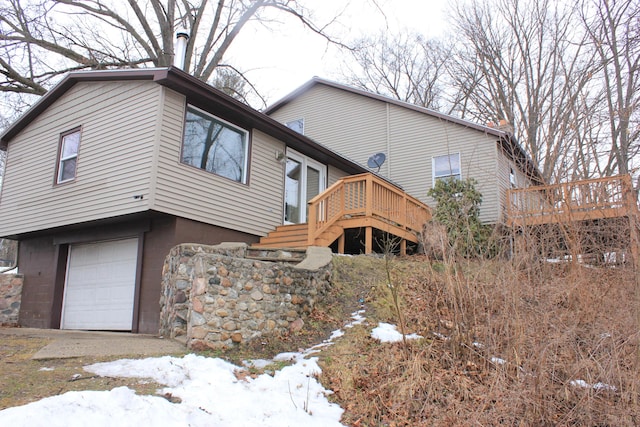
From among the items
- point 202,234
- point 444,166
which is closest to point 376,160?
point 444,166

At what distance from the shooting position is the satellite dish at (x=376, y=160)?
47.2 ft

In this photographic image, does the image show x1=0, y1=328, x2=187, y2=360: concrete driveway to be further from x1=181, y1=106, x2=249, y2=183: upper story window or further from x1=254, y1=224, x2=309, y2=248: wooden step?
x1=254, y1=224, x2=309, y2=248: wooden step

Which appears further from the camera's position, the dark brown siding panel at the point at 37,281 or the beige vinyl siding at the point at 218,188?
the dark brown siding panel at the point at 37,281

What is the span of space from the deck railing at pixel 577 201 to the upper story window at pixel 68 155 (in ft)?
27.2

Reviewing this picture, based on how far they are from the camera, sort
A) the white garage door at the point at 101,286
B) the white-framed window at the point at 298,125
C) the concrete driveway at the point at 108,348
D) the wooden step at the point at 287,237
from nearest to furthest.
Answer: the concrete driveway at the point at 108,348 → the white garage door at the point at 101,286 → the wooden step at the point at 287,237 → the white-framed window at the point at 298,125

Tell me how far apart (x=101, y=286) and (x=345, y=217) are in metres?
5.14

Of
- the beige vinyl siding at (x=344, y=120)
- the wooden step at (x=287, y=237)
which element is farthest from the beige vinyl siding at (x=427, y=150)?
the wooden step at (x=287, y=237)

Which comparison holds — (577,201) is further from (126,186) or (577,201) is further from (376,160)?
(376,160)

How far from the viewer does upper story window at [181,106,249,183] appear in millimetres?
8508

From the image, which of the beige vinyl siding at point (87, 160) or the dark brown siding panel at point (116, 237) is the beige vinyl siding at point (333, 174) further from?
the beige vinyl siding at point (87, 160)

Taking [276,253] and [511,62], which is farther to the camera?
[511,62]

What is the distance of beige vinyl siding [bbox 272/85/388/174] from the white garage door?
8935 millimetres

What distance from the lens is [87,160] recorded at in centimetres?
888

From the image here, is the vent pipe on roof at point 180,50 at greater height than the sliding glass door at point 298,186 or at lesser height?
greater
